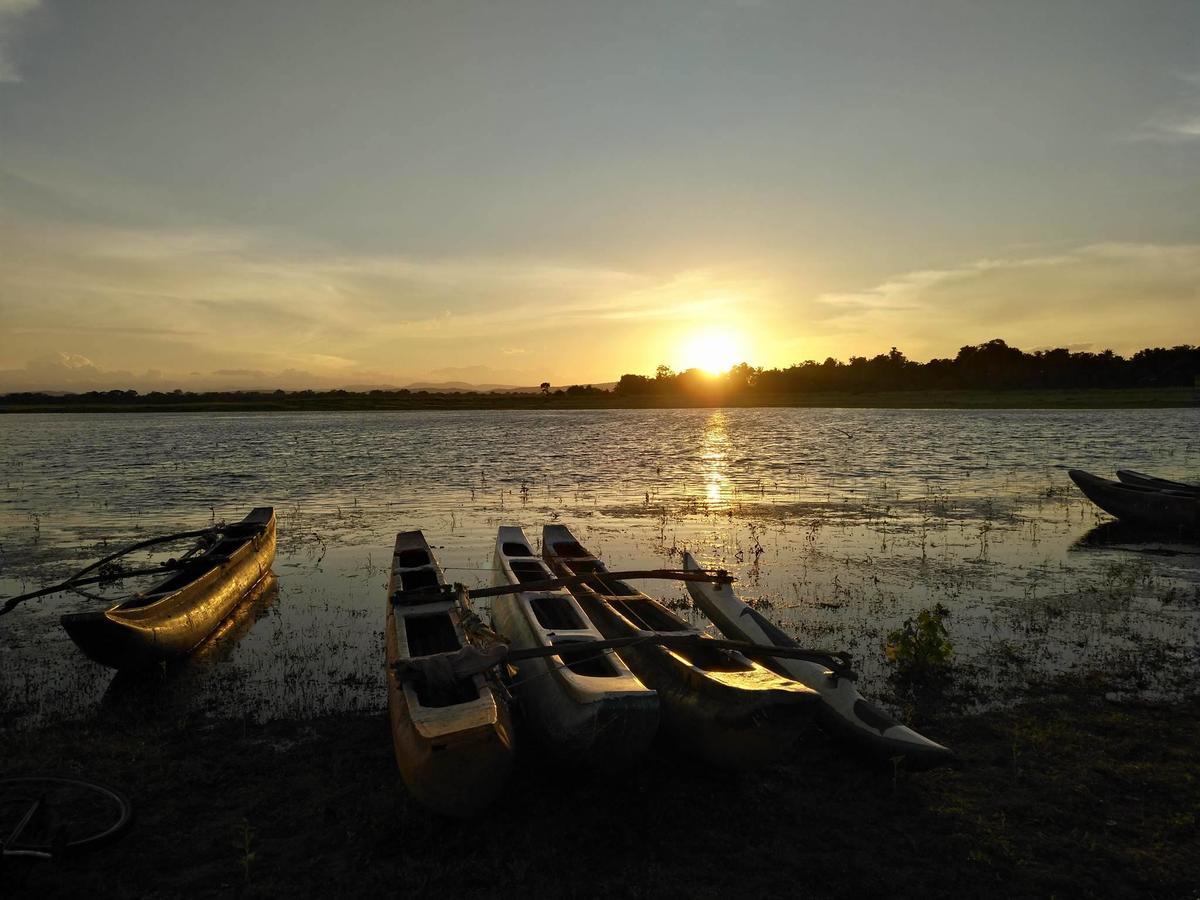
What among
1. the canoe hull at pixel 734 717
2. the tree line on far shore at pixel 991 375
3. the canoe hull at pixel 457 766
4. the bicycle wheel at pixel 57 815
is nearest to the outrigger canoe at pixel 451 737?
the canoe hull at pixel 457 766

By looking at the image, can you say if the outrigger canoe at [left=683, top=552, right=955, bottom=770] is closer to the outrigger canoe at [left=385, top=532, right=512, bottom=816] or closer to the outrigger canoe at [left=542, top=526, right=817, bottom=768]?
the outrigger canoe at [left=542, top=526, right=817, bottom=768]

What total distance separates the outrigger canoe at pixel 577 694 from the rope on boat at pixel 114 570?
23.5 feet

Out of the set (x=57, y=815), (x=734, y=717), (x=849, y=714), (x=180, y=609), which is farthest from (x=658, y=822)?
(x=180, y=609)

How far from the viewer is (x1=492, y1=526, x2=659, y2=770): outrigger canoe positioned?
21.1 feet

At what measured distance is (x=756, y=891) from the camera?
5535 mm

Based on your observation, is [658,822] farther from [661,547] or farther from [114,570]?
[114,570]

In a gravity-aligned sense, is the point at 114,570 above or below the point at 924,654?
above

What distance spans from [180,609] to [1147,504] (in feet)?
79.6

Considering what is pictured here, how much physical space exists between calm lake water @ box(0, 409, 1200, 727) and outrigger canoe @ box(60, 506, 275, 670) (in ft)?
1.39

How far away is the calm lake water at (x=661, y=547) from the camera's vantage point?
10070 millimetres

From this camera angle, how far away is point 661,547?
60.7 feet

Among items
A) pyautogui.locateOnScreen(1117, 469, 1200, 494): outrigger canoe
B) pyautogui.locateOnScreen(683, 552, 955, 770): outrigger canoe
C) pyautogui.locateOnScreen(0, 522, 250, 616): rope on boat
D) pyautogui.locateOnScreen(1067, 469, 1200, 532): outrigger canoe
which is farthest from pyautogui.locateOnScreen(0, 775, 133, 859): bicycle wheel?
pyautogui.locateOnScreen(1117, 469, 1200, 494): outrigger canoe

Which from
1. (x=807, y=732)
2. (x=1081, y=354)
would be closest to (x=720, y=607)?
(x=807, y=732)

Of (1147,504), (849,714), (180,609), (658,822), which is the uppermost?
(1147,504)
